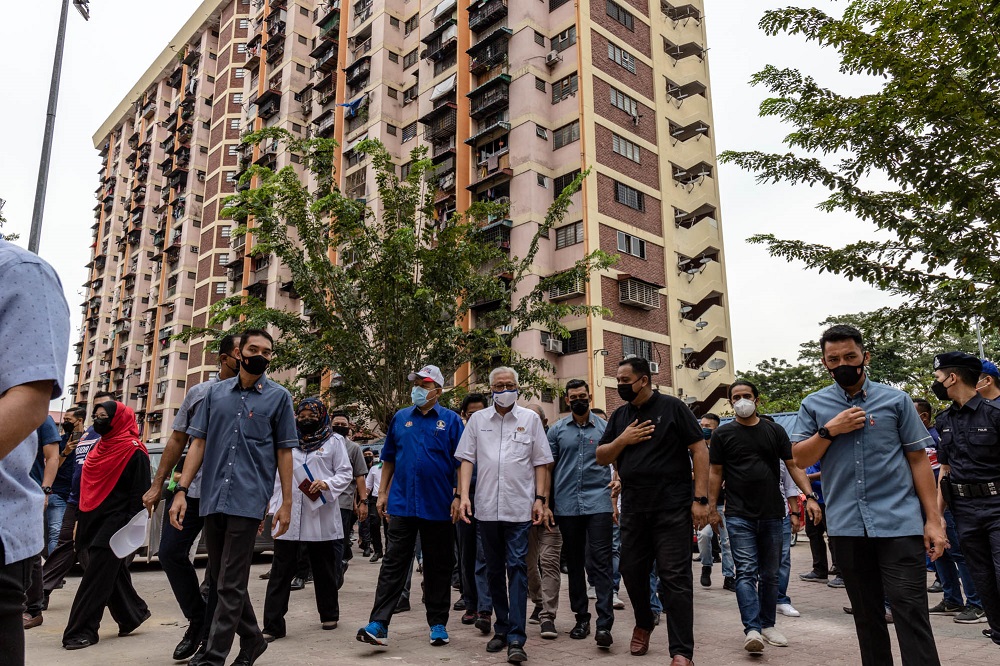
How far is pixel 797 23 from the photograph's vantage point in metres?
8.73

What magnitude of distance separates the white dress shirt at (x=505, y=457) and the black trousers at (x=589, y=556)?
0.61m

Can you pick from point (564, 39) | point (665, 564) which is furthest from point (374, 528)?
point (564, 39)

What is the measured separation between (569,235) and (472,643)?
2545 cm

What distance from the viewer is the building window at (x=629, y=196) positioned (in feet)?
102

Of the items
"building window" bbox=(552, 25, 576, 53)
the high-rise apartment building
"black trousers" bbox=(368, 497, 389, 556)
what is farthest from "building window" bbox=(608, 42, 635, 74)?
"black trousers" bbox=(368, 497, 389, 556)

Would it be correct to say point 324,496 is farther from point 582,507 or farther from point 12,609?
point 12,609

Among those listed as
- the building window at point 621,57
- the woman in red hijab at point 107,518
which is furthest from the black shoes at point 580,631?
the building window at point 621,57

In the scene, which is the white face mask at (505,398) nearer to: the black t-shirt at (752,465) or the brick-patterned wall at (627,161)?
the black t-shirt at (752,465)

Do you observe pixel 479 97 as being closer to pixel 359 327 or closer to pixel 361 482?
pixel 359 327

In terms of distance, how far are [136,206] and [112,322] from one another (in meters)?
9.91

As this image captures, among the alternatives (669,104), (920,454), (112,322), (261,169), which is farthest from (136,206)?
(920,454)

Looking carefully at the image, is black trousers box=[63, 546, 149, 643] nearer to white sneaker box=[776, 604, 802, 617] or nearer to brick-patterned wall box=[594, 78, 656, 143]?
white sneaker box=[776, 604, 802, 617]

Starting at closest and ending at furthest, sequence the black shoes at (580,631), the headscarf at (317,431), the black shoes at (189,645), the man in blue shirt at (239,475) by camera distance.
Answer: the man in blue shirt at (239,475) < the black shoes at (189,645) < the black shoes at (580,631) < the headscarf at (317,431)

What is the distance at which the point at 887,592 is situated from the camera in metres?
3.74
